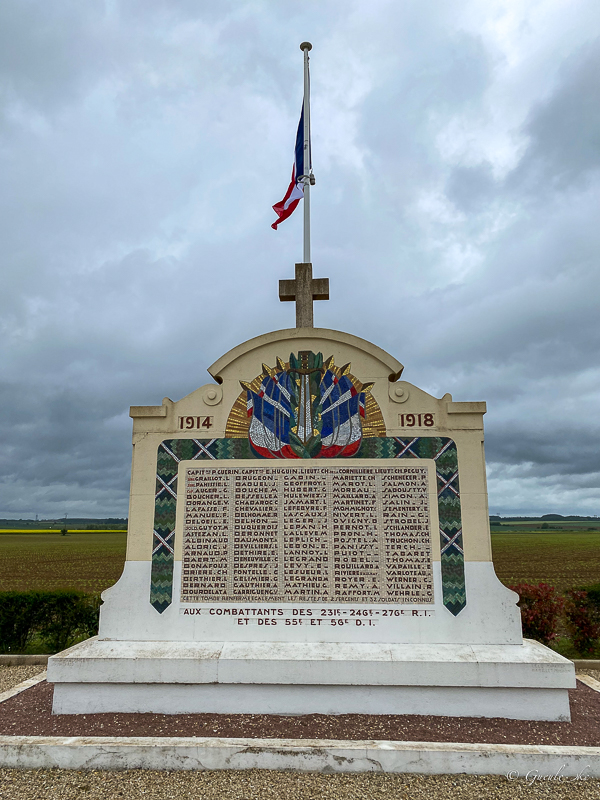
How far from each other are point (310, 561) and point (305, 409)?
7.57 ft

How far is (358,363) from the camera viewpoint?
26.7 ft

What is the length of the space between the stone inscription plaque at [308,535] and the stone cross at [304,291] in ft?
9.17

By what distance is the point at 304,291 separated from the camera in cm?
902

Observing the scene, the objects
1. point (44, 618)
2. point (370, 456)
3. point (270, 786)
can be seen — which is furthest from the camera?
point (44, 618)

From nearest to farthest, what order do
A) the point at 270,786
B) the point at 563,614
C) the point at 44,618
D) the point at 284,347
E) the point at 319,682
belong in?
the point at 270,786
the point at 319,682
the point at 284,347
the point at 563,614
the point at 44,618

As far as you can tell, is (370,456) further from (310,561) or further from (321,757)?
(321,757)

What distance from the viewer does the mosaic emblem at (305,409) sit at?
7867 millimetres

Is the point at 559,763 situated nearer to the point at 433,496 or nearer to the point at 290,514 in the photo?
the point at 433,496

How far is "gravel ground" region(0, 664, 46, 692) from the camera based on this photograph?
8.70 meters

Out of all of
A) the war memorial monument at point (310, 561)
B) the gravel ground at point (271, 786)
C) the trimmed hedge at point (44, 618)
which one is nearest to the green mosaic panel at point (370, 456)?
the war memorial monument at point (310, 561)

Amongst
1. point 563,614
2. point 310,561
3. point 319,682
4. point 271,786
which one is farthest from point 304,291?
point 563,614

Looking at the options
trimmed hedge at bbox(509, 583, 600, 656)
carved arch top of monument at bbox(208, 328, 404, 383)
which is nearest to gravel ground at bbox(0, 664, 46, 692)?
carved arch top of monument at bbox(208, 328, 404, 383)

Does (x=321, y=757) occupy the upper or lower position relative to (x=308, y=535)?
lower

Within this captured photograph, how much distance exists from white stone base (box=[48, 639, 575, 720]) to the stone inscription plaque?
847 mm
